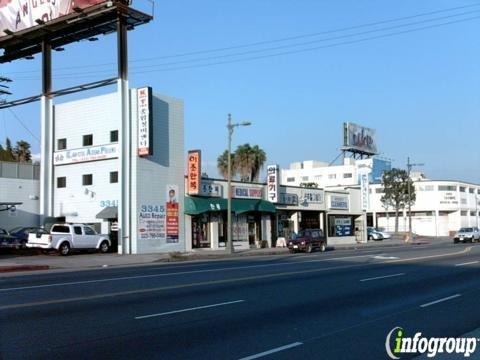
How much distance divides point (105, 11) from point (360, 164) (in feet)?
244

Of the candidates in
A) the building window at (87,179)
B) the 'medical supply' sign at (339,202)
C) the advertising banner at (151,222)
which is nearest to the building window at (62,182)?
the building window at (87,179)

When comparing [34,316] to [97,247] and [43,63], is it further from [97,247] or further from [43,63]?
[43,63]

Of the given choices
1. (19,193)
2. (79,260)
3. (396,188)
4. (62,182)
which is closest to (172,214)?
(62,182)

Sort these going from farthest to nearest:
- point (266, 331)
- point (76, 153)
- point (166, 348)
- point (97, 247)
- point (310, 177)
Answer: point (310, 177), point (76, 153), point (97, 247), point (266, 331), point (166, 348)

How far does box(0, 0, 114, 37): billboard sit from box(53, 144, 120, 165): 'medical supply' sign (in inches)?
346

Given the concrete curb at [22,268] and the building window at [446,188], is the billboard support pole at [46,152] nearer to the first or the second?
the concrete curb at [22,268]

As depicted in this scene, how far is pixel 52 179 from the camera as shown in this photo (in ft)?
135

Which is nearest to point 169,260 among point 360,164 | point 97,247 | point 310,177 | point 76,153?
point 97,247

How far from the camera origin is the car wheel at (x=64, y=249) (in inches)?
1300

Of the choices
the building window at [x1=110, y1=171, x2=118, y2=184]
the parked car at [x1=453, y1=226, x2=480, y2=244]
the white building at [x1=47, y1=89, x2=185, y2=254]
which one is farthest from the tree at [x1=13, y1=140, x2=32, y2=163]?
the parked car at [x1=453, y1=226, x2=480, y2=244]

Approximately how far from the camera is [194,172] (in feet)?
129

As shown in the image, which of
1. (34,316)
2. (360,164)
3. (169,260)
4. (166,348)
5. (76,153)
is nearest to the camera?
(166,348)

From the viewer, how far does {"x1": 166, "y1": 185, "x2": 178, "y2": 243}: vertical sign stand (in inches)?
1513

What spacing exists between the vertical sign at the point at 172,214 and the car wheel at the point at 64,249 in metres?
7.06
